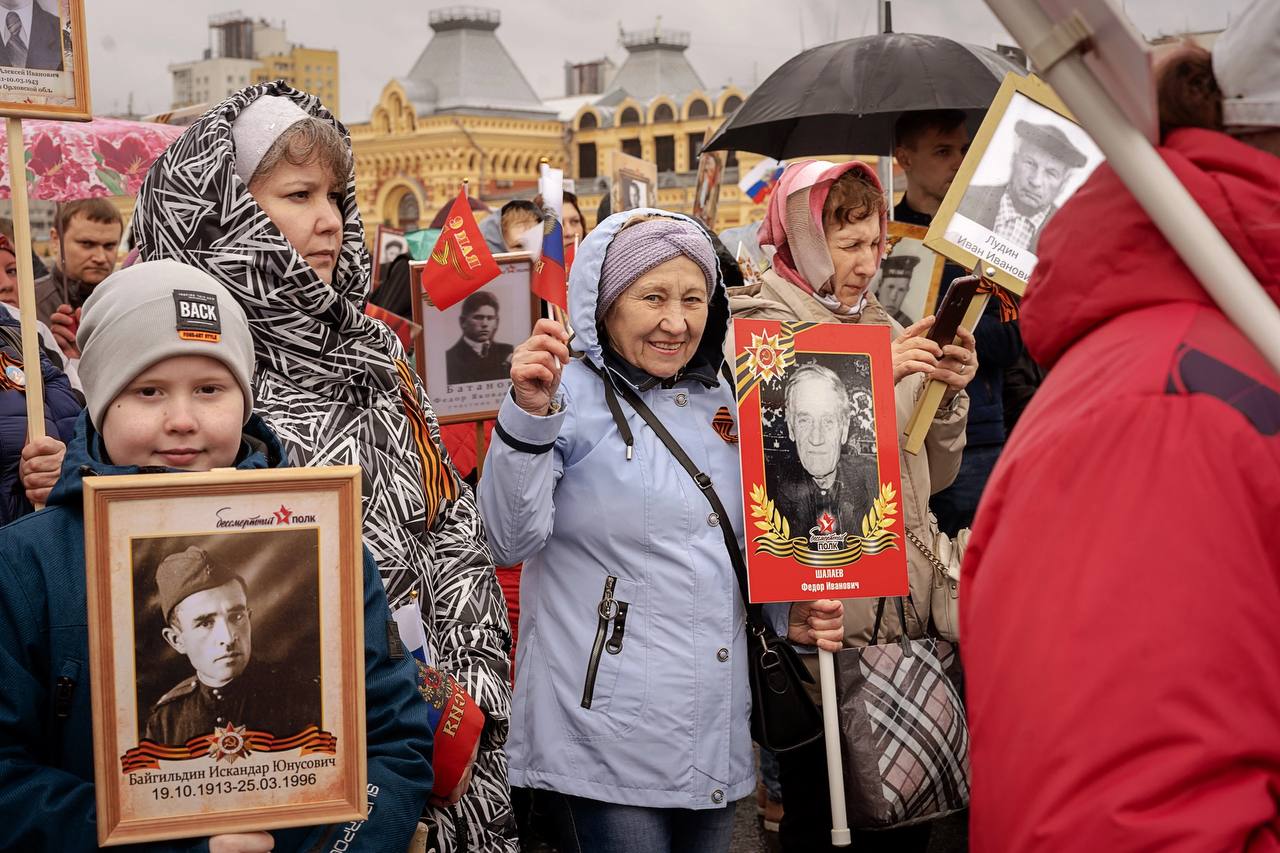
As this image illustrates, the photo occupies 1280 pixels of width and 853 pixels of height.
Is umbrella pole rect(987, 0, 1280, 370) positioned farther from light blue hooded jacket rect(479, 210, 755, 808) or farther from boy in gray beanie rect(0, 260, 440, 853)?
light blue hooded jacket rect(479, 210, 755, 808)

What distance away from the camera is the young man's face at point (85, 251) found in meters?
6.66

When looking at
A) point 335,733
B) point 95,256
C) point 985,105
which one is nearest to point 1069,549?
point 335,733

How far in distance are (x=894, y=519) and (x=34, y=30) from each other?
96.5 inches

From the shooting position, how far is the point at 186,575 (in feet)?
7.20

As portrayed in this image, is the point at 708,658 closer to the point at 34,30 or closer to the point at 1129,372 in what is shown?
the point at 1129,372

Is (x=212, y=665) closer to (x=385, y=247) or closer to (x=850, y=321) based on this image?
(x=850, y=321)

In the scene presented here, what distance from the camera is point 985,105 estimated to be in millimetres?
5172

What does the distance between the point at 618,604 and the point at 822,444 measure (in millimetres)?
662

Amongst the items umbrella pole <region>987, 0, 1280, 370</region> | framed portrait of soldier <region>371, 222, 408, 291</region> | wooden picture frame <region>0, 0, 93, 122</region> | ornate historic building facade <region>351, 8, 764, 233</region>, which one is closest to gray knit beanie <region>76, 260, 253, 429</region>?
wooden picture frame <region>0, 0, 93, 122</region>

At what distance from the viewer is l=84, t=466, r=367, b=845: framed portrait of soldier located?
2141mm

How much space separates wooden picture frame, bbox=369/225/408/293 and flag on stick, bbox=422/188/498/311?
4.17m

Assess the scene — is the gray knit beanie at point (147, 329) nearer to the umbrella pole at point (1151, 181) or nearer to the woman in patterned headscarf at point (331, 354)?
the woman in patterned headscarf at point (331, 354)

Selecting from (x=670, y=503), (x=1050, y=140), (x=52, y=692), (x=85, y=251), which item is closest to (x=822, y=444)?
(x=670, y=503)

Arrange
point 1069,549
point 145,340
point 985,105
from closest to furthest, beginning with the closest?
1. point 1069,549
2. point 145,340
3. point 985,105
